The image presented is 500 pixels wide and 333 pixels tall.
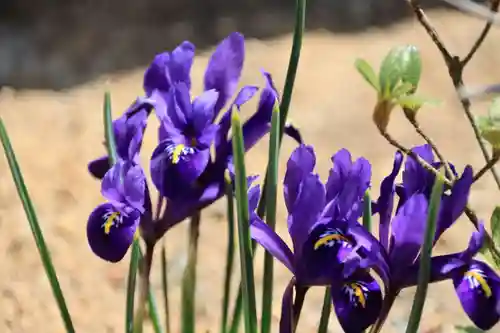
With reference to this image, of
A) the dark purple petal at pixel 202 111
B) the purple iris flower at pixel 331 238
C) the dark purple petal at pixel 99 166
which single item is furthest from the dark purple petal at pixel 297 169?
the dark purple petal at pixel 99 166

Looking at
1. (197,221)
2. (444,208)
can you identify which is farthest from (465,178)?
(197,221)

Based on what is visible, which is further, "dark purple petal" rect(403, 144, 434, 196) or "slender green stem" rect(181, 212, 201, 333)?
"slender green stem" rect(181, 212, 201, 333)

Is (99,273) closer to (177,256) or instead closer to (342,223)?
(177,256)

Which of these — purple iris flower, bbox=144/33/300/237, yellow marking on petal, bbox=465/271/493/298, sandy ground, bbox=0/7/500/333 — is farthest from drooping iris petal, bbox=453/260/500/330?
sandy ground, bbox=0/7/500/333

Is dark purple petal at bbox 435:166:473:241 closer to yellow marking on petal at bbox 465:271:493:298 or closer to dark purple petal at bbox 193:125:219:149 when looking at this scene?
yellow marking on petal at bbox 465:271:493:298

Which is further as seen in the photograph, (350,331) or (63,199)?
(63,199)

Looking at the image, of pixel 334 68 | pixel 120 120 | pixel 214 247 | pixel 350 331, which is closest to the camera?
pixel 350 331

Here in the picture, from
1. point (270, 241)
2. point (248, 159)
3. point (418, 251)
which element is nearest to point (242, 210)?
point (270, 241)
